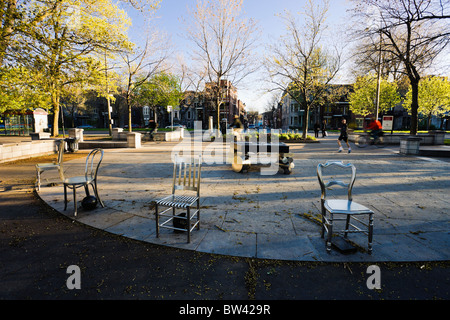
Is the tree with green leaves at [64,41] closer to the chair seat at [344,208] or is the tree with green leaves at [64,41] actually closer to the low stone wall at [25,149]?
the low stone wall at [25,149]

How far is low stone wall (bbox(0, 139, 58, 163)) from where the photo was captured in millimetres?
10703

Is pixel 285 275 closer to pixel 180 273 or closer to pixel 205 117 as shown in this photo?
pixel 180 273

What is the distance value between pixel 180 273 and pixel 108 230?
1860 millimetres

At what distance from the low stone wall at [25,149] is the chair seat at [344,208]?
13.2 meters

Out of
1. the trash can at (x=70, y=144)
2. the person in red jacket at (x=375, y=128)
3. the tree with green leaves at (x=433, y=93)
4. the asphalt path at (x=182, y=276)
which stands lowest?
the asphalt path at (x=182, y=276)

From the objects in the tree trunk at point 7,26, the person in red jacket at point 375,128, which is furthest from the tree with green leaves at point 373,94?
the tree trunk at point 7,26

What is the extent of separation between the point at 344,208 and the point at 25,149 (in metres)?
14.2

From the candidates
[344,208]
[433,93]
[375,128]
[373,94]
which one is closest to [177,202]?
[344,208]

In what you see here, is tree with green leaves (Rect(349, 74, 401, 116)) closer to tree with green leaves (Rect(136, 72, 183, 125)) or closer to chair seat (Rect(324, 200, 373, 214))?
tree with green leaves (Rect(136, 72, 183, 125))

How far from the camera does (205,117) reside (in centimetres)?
7581

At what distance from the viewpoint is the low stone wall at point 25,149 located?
1070 centimetres

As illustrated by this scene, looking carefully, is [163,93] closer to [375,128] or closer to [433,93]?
[375,128]
